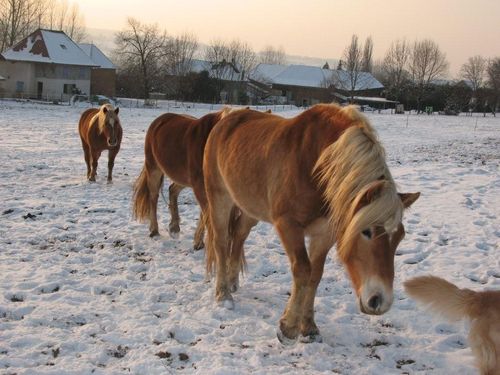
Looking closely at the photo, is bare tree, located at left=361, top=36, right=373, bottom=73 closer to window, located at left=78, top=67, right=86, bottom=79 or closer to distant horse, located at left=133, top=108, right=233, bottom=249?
window, located at left=78, top=67, right=86, bottom=79

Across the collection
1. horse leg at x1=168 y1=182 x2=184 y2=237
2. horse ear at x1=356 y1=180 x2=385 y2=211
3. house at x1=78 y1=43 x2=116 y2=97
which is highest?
house at x1=78 y1=43 x2=116 y2=97

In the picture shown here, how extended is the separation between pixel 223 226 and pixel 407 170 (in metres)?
8.40

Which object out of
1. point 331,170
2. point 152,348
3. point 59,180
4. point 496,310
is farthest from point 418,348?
point 59,180

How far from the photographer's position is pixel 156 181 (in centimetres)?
720

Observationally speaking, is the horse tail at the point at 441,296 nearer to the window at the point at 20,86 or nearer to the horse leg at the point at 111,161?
the horse leg at the point at 111,161

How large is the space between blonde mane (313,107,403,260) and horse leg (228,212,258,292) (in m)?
1.68

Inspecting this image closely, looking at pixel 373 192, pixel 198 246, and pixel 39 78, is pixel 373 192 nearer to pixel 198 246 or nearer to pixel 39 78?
pixel 198 246

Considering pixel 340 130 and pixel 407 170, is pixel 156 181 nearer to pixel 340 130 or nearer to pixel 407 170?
pixel 340 130

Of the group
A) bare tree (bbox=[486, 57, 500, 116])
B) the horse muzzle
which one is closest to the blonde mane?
the horse muzzle

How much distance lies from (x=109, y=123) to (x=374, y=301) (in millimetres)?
8948

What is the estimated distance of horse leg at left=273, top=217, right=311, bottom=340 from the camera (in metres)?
3.73

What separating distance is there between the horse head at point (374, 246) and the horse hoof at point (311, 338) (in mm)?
952

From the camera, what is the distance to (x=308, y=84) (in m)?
77.2

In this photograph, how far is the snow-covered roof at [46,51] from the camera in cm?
4950
